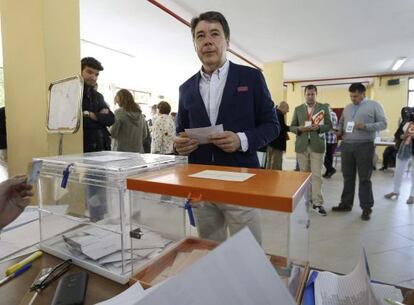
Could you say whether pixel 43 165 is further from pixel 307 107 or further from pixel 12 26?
pixel 307 107

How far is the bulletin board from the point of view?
121 cm

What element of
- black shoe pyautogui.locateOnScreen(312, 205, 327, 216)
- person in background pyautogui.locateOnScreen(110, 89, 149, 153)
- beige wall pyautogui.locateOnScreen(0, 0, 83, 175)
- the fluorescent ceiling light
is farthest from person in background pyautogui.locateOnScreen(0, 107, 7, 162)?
the fluorescent ceiling light

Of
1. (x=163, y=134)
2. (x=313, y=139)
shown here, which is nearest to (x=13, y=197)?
(x=163, y=134)

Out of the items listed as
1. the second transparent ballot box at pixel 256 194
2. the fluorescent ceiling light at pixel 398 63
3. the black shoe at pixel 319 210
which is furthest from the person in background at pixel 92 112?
the fluorescent ceiling light at pixel 398 63

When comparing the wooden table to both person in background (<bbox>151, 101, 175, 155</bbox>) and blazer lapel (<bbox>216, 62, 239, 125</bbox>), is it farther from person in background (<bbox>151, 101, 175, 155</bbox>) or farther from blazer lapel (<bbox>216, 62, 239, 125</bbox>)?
person in background (<bbox>151, 101, 175, 155</bbox>)

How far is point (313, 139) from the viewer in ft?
10.6

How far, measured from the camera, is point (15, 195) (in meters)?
0.76

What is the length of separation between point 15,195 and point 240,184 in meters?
0.62

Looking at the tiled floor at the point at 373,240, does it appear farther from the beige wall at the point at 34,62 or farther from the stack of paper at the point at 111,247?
the stack of paper at the point at 111,247

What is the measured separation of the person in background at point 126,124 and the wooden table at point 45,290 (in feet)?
7.90

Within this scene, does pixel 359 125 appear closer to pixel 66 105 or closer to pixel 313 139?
pixel 313 139

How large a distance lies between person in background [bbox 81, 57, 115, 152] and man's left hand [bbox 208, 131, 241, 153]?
60.8 inches

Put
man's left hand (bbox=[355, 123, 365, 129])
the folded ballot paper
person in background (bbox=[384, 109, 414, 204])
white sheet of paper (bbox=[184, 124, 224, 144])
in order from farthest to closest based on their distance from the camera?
person in background (bbox=[384, 109, 414, 204]) < man's left hand (bbox=[355, 123, 365, 129]) < white sheet of paper (bbox=[184, 124, 224, 144]) < the folded ballot paper

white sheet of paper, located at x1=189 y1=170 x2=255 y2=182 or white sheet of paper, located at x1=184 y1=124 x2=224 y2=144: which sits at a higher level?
white sheet of paper, located at x1=184 y1=124 x2=224 y2=144
